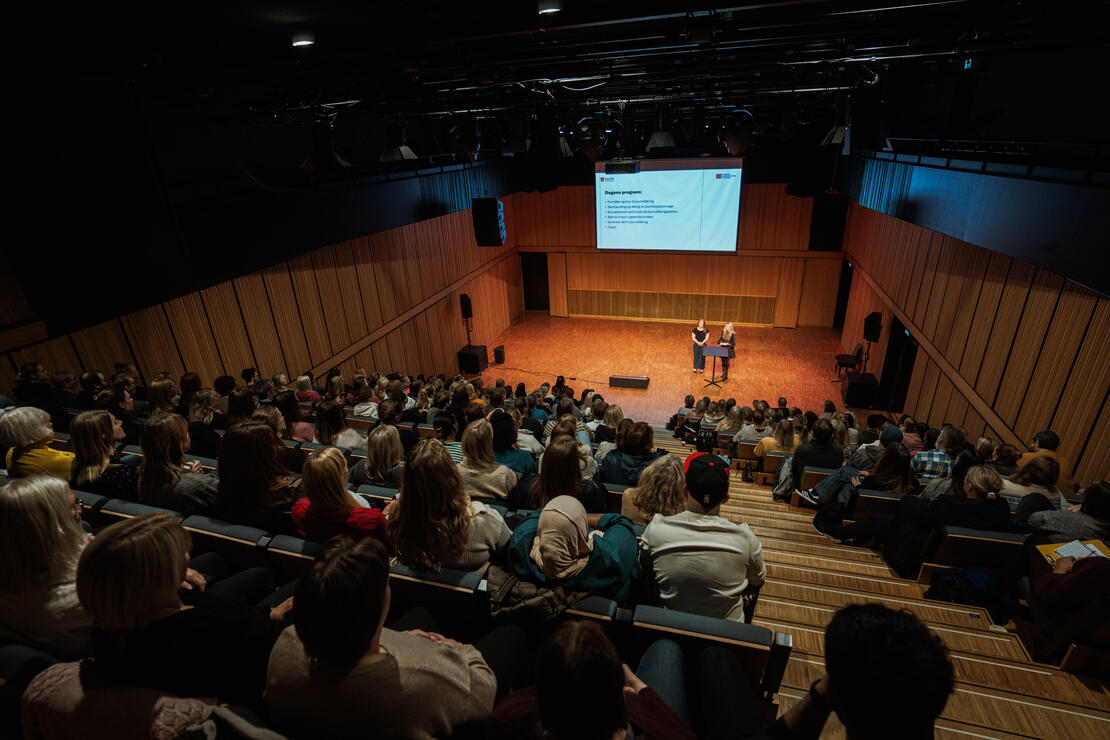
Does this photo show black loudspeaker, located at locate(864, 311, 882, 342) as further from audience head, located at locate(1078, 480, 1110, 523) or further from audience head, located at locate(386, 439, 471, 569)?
audience head, located at locate(386, 439, 471, 569)

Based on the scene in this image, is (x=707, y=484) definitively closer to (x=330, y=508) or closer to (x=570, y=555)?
(x=570, y=555)

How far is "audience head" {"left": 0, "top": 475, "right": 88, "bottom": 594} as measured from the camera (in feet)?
5.86

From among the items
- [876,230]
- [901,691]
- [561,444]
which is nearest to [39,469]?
[561,444]

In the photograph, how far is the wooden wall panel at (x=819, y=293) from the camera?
15266 mm

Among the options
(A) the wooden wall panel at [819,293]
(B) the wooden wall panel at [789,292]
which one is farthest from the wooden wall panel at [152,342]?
(A) the wooden wall panel at [819,293]

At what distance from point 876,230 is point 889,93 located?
4686mm

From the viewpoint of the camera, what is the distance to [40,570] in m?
1.86

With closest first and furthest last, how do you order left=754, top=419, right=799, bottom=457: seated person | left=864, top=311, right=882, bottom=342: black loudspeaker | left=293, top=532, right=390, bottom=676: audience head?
left=293, top=532, right=390, bottom=676: audience head < left=754, top=419, right=799, bottom=457: seated person < left=864, top=311, right=882, bottom=342: black loudspeaker

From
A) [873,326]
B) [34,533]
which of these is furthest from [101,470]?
[873,326]

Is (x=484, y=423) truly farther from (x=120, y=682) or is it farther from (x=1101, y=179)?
(x=1101, y=179)

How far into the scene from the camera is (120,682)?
4.82ft

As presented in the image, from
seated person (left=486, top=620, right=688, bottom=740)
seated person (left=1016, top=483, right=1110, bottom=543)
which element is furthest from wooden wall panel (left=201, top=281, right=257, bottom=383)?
seated person (left=1016, top=483, right=1110, bottom=543)

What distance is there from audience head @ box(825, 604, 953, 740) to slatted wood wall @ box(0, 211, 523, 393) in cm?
727

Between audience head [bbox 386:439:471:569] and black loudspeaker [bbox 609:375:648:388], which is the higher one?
audience head [bbox 386:439:471:569]
